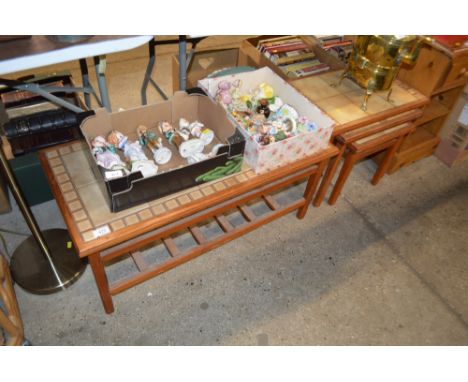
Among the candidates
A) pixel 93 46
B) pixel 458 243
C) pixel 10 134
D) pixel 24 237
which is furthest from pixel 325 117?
pixel 24 237

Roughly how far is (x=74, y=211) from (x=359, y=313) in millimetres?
1454

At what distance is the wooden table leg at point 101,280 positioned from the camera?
145 cm

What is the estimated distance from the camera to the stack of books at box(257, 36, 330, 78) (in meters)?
2.28

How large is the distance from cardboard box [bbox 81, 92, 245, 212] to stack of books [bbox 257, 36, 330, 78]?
699 millimetres

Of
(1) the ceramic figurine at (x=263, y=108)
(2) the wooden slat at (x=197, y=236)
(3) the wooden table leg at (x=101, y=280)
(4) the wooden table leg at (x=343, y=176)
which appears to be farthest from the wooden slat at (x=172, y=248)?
(4) the wooden table leg at (x=343, y=176)

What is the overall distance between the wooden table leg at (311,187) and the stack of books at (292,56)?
62cm

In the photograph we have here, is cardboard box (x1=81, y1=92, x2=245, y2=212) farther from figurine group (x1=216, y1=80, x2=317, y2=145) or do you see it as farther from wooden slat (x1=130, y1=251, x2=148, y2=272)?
wooden slat (x1=130, y1=251, x2=148, y2=272)

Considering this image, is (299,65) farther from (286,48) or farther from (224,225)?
(224,225)

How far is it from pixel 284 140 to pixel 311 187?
0.54 meters

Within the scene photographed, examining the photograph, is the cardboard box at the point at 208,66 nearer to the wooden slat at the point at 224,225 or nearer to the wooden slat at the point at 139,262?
the wooden slat at the point at 224,225

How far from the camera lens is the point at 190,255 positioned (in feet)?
5.97

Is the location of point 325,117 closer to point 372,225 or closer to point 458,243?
point 372,225

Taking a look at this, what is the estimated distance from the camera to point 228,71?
2217 millimetres

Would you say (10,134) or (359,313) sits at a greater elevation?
(10,134)
